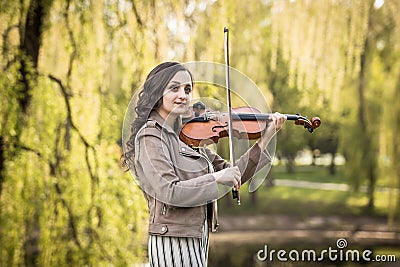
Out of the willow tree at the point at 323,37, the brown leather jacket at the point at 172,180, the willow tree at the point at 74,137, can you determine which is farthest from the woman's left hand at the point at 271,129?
the willow tree at the point at 323,37

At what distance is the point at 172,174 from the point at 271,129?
0.29m

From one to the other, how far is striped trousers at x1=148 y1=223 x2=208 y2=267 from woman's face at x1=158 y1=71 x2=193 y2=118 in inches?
10.7

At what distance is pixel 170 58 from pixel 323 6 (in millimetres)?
1160

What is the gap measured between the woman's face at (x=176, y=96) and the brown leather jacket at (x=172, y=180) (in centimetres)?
3

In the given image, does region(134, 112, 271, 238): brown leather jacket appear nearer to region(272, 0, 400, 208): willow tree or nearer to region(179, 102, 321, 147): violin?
region(179, 102, 321, 147): violin

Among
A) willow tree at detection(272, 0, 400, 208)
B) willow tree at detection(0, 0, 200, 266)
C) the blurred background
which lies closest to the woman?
the blurred background

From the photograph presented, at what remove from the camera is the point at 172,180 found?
1.32 metres

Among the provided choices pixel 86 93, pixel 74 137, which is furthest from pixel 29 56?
pixel 74 137

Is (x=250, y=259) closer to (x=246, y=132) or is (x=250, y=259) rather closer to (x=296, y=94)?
(x=296, y=94)

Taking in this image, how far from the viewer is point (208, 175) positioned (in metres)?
1.33

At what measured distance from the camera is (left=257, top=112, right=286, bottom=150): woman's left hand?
58.4 inches

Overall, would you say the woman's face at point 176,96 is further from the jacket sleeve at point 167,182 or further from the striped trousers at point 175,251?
the striped trousers at point 175,251

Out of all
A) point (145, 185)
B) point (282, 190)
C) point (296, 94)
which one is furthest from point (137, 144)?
point (282, 190)

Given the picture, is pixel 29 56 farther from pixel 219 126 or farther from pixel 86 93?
pixel 219 126
